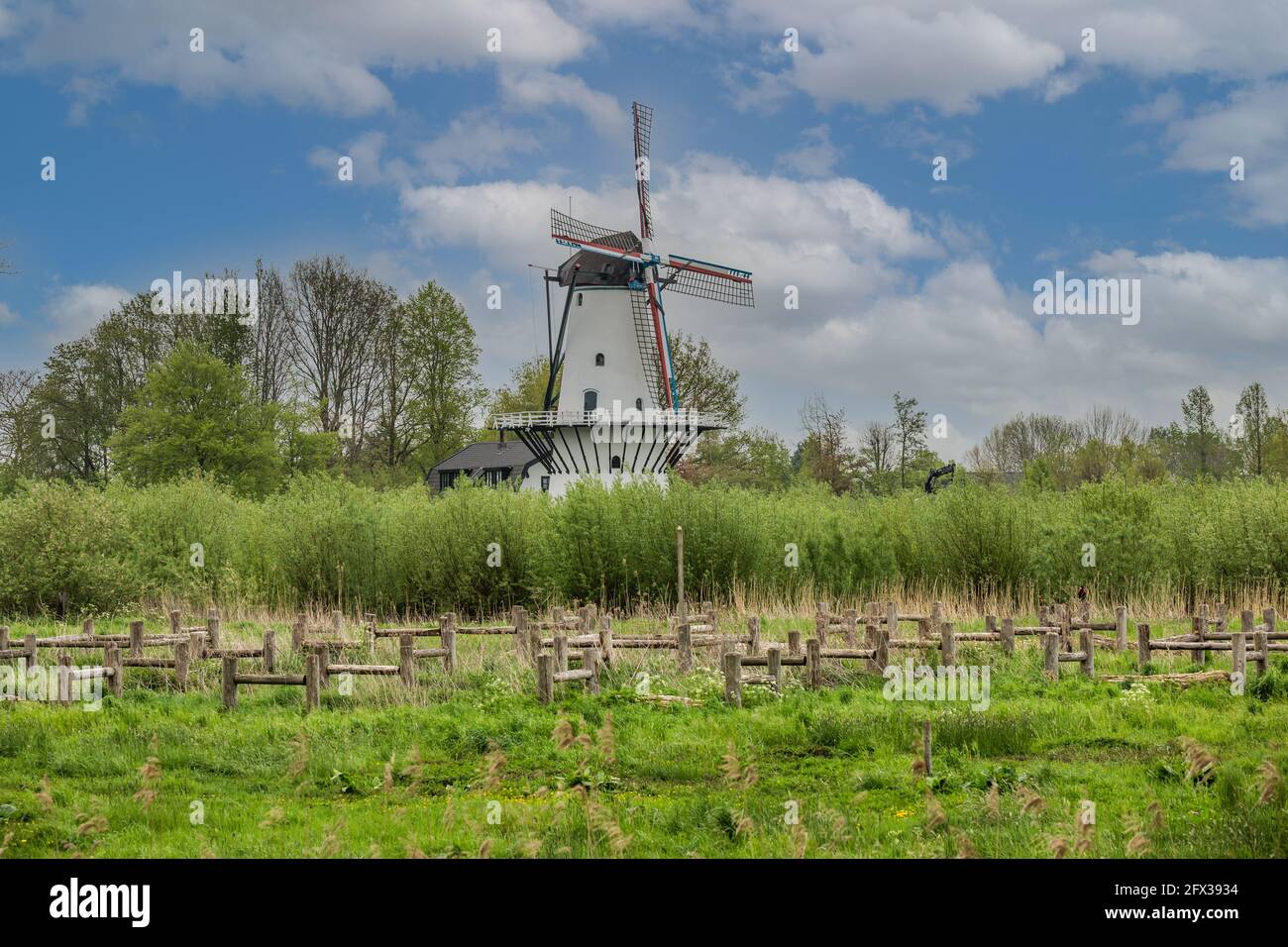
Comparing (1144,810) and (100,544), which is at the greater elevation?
(100,544)

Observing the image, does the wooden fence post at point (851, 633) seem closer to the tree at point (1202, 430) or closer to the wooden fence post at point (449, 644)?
the wooden fence post at point (449, 644)

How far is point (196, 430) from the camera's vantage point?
Answer: 4081 centimetres

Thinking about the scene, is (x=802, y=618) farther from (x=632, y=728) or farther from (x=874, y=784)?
(x=874, y=784)

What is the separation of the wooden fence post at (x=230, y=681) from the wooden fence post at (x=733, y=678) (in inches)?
211

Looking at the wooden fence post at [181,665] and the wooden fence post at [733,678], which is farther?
the wooden fence post at [181,665]

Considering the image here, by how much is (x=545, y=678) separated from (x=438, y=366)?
131ft

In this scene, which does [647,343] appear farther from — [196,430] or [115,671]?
[115,671]

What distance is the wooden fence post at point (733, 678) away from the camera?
1246 cm

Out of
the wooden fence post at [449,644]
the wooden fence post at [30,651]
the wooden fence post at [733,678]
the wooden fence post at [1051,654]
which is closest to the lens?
the wooden fence post at [733,678]

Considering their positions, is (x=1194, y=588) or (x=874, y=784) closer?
(x=874, y=784)


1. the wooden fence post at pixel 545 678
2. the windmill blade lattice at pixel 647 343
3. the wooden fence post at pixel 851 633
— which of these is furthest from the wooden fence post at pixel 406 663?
the windmill blade lattice at pixel 647 343

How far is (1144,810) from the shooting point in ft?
27.2
